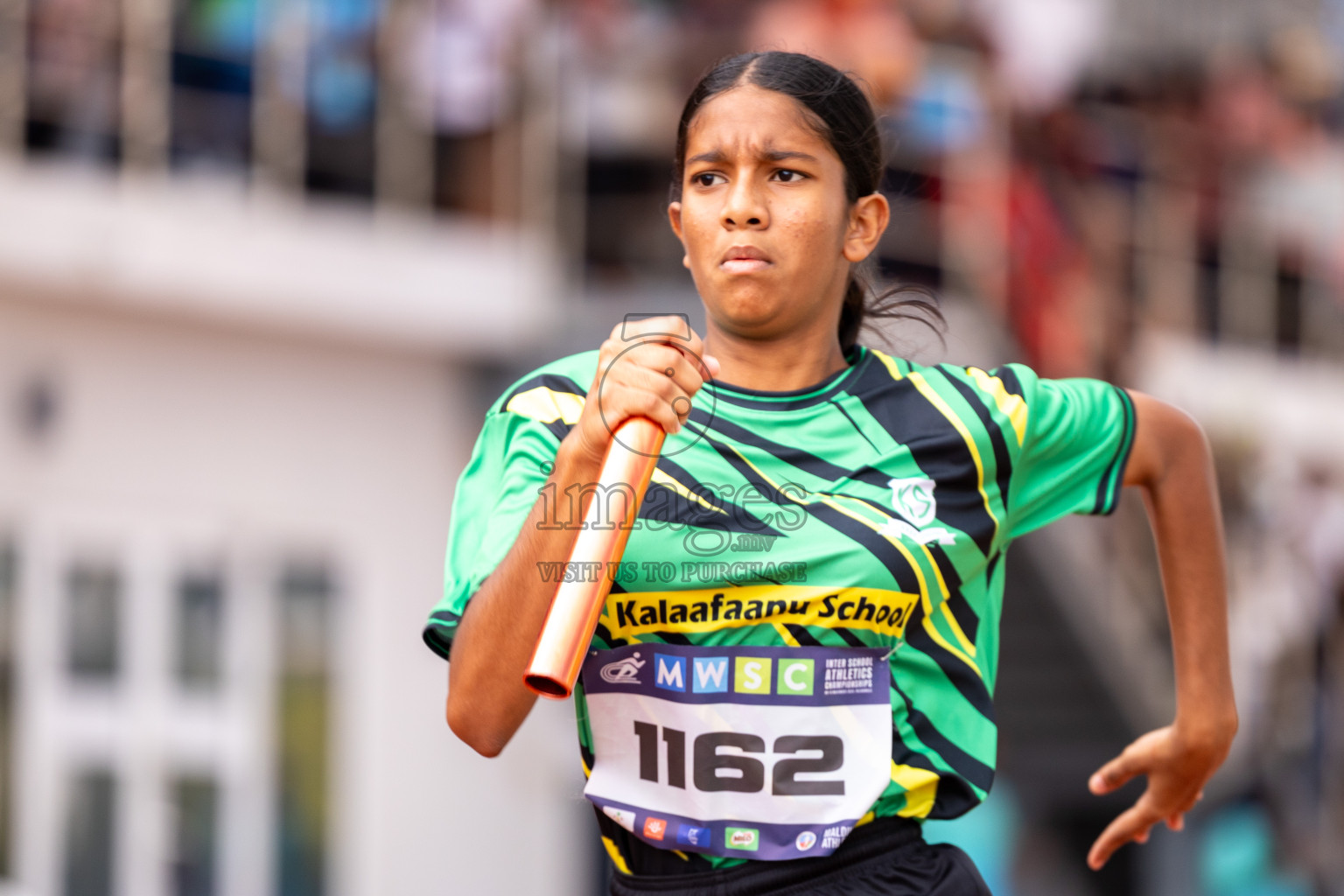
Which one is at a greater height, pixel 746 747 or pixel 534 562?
pixel 534 562

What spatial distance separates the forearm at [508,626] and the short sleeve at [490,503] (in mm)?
86

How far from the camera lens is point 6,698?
838 cm

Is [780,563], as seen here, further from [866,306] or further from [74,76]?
[74,76]

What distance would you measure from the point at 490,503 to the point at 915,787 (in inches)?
29.1

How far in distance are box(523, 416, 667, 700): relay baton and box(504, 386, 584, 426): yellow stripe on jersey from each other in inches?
14.7

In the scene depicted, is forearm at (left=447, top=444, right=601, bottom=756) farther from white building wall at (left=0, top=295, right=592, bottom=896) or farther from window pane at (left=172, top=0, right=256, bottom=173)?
window pane at (left=172, top=0, right=256, bottom=173)

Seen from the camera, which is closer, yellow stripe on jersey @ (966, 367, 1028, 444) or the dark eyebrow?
the dark eyebrow

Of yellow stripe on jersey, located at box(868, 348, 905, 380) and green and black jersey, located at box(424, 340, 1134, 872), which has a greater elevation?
yellow stripe on jersey, located at box(868, 348, 905, 380)

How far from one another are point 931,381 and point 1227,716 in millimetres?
781

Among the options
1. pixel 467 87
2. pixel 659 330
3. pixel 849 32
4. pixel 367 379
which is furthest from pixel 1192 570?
pixel 467 87

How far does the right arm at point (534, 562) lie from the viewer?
83.3 inches

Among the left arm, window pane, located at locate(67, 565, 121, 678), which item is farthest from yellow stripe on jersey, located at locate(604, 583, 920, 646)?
window pane, located at locate(67, 565, 121, 678)

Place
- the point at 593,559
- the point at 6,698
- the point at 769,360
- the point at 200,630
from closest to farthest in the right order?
the point at 593,559 < the point at 769,360 < the point at 6,698 < the point at 200,630

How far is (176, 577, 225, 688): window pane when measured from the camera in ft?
29.7
